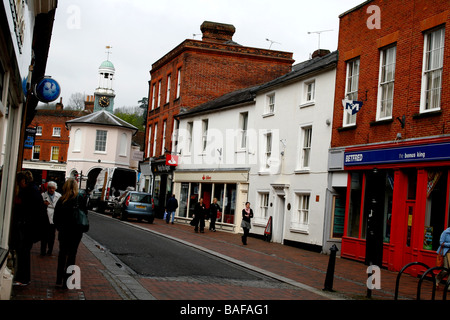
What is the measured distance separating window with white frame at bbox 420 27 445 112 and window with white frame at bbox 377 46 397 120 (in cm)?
166

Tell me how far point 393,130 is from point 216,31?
Result: 26.6 meters

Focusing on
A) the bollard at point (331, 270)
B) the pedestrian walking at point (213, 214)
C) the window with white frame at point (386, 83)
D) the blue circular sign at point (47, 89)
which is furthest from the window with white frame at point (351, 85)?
the blue circular sign at point (47, 89)

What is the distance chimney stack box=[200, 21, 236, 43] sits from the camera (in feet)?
139

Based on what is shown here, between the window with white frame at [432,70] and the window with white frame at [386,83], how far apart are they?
65.4 inches

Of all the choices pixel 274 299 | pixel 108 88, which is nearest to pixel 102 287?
pixel 274 299

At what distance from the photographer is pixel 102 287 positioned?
9.88 meters

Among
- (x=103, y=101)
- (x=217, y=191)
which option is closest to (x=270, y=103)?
(x=217, y=191)

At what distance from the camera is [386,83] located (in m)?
18.9

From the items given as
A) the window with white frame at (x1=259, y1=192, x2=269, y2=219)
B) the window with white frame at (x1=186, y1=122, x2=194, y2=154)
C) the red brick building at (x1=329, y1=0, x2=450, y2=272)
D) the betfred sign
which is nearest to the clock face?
the betfred sign

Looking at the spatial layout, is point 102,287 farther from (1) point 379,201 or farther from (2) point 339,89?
(2) point 339,89

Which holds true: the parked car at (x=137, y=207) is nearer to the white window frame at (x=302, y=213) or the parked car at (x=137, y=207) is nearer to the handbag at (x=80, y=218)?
the white window frame at (x=302, y=213)

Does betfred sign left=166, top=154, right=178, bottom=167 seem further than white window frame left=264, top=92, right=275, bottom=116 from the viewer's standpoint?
Yes

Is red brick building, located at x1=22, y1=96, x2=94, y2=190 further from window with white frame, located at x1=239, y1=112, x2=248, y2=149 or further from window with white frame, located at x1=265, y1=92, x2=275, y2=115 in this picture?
window with white frame, located at x1=265, y1=92, x2=275, y2=115

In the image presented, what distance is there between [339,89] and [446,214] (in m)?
7.63
